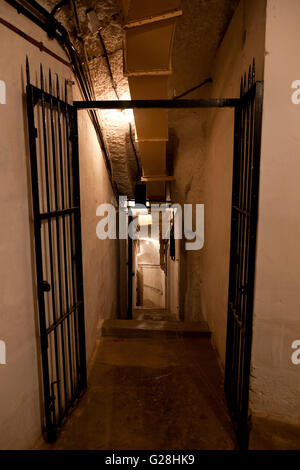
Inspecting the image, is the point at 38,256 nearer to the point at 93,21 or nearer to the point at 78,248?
the point at 78,248

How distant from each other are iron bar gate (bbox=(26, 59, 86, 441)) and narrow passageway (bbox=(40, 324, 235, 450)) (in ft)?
0.75

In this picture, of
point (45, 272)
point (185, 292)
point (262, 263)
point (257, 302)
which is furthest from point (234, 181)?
point (185, 292)

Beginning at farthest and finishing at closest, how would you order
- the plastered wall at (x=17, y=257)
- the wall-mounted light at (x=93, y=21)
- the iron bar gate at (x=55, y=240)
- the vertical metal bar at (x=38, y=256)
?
the wall-mounted light at (x=93, y=21) → the iron bar gate at (x=55, y=240) → the vertical metal bar at (x=38, y=256) → the plastered wall at (x=17, y=257)

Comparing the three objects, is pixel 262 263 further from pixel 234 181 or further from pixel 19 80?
pixel 19 80

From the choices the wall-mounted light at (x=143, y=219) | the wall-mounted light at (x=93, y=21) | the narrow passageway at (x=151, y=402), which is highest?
the wall-mounted light at (x=93, y=21)

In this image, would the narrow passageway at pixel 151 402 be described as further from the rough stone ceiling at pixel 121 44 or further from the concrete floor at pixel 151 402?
the rough stone ceiling at pixel 121 44

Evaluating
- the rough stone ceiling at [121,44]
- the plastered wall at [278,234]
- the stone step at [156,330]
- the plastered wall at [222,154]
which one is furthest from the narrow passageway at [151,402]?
the rough stone ceiling at [121,44]

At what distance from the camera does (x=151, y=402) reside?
2.87m

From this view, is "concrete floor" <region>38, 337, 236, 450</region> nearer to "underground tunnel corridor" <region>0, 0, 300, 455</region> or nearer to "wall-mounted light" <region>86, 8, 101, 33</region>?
"underground tunnel corridor" <region>0, 0, 300, 455</region>

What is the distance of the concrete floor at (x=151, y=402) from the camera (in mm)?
2420

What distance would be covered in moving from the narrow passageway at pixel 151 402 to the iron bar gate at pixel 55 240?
0.23 metres

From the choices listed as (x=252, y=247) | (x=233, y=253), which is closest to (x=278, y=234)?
(x=252, y=247)

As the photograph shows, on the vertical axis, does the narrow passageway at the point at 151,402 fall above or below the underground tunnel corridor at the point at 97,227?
below

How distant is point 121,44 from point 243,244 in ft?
8.26
